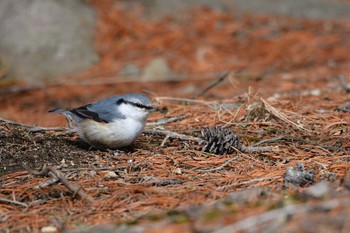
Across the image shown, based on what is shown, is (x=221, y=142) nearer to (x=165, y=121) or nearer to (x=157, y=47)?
(x=165, y=121)

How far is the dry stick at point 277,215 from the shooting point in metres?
2.67

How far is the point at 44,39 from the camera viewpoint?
8.90 m

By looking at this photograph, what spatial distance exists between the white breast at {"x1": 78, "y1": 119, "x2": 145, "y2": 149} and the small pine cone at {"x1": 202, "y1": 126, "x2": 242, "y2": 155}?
52 cm

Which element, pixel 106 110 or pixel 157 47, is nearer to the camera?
pixel 106 110

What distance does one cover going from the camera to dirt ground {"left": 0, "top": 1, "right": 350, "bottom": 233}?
294 centimetres

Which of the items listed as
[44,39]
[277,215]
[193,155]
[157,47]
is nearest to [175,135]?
[193,155]

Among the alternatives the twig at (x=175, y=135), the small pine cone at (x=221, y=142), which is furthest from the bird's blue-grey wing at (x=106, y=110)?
the small pine cone at (x=221, y=142)

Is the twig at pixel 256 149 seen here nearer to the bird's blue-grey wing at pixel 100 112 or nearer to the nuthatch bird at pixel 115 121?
the nuthatch bird at pixel 115 121

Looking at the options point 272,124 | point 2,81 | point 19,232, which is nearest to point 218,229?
point 19,232

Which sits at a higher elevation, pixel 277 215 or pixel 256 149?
pixel 277 215

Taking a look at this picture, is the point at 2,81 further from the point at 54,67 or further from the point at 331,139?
the point at 331,139

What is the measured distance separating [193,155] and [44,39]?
16.4 ft

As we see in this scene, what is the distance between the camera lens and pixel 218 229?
2.69 m

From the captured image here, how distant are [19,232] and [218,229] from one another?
1153 mm
